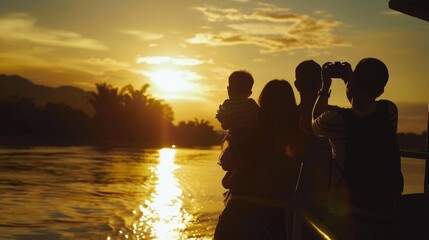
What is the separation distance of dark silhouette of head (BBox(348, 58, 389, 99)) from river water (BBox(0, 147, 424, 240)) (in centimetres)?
683

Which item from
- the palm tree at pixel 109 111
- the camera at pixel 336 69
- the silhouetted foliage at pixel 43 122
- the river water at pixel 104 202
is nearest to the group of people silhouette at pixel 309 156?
the camera at pixel 336 69

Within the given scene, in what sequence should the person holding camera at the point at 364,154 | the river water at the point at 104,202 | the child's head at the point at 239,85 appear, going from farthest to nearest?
1. the river water at the point at 104,202
2. the child's head at the point at 239,85
3. the person holding camera at the point at 364,154

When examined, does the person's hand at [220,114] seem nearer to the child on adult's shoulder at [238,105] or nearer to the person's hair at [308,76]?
the child on adult's shoulder at [238,105]

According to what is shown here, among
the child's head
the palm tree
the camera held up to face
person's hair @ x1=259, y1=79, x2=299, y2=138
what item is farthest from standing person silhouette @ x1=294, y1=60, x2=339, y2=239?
the palm tree

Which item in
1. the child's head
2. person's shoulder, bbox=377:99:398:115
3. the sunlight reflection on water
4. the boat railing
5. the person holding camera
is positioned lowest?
the sunlight reflection on water

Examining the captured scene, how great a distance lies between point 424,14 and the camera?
515cm

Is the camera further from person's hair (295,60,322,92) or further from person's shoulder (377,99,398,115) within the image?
person's hair (295,60,322,92)

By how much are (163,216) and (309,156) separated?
8711 mm

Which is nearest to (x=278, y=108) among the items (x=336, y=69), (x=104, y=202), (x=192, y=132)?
(x=336, y=69)

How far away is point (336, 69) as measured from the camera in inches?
126

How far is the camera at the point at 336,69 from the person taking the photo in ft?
10.5

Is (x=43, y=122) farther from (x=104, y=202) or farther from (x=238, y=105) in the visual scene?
(x=238, y=105)

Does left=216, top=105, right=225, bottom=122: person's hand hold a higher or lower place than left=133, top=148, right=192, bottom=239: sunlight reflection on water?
higher

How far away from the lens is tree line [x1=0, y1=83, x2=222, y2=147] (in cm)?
5400
